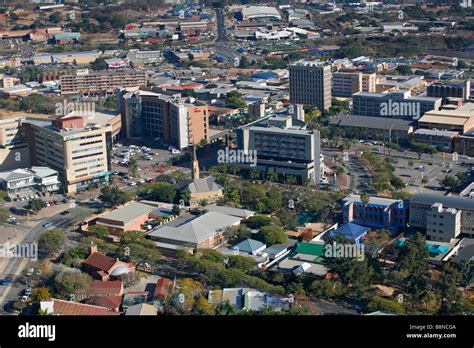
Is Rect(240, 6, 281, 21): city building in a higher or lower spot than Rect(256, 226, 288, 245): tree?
higher

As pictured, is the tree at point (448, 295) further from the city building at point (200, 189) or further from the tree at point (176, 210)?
the city building at point (200, 189)

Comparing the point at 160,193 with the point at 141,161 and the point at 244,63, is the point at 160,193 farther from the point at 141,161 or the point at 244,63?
the point at 244,63

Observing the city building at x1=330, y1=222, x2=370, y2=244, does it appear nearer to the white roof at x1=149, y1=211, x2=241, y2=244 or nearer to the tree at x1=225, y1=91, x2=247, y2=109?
the white roof at x1=149, y1=211, x2=241, y2=244

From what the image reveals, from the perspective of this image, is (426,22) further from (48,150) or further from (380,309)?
(380,309)

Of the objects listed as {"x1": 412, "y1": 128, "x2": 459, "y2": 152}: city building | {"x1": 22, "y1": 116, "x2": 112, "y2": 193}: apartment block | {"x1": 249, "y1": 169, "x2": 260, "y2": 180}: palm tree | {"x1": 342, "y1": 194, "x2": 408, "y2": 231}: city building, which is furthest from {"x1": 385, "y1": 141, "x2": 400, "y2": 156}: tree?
{"x1": 22, "y1": 116, "x2": 112, "y2": 193}: apartment block

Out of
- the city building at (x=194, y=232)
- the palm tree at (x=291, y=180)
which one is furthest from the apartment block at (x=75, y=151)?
the palm tree at (x=291, y=180)

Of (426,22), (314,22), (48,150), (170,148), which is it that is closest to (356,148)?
(170,148)

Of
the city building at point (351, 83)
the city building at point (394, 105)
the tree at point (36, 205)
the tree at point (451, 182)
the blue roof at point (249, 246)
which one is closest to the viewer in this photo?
the blue roof at point (249, 246)

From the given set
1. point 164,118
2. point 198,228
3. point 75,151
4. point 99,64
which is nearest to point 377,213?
point 198,228
